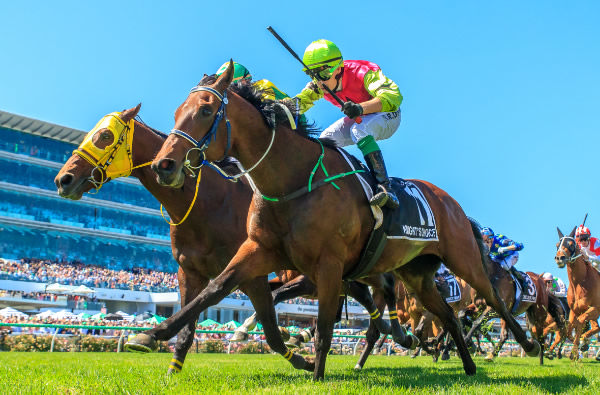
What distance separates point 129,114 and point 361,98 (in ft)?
7.82

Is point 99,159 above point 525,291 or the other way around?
above

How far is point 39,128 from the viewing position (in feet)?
192

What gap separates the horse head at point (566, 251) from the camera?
1257cm

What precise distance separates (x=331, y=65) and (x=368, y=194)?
1358 mm

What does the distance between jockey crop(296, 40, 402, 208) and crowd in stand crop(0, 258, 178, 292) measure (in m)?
37.7

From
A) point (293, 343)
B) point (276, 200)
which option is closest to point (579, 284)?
point (293, 343)

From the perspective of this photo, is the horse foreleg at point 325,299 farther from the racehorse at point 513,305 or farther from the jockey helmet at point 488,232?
the jockey helmet at point 488,232

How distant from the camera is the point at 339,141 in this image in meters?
6.48

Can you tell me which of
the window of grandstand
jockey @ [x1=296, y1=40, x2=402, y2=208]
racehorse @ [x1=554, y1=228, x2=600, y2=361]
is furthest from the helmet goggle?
the window of grandstand

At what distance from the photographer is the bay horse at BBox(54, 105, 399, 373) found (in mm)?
5711

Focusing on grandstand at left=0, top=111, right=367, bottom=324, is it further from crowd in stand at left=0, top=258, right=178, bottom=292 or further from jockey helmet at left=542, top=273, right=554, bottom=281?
jockey helmet at left=542, top=273, right=554, bottom=281

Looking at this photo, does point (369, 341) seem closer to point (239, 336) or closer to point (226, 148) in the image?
point (239, 336)

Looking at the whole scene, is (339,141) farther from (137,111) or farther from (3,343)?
(3,343)

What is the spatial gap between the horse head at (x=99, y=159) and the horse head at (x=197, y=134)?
159 centimetres
